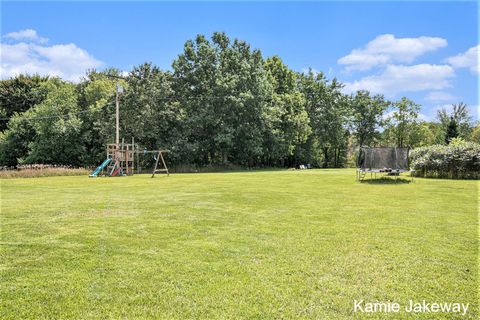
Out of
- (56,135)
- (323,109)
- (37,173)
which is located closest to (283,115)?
(323,109)

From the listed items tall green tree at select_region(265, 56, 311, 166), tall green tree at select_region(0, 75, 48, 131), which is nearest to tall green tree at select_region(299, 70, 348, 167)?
tall green tree at select_region(265, 56, 311, 166)

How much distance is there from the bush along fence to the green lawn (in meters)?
10.5

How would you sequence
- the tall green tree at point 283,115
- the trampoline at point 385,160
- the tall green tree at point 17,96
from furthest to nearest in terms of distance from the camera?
1. the tall green tree at point 17,96
2. the tall green tree at point 283,115
3. the trampoline at point 385,160

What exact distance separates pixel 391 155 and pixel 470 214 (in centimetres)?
813

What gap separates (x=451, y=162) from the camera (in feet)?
50.0

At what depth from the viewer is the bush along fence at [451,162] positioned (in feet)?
48.9

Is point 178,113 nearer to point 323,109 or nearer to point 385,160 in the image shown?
point 385,160

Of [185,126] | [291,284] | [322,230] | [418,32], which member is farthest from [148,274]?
[185,126]

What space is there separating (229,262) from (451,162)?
15.5 m

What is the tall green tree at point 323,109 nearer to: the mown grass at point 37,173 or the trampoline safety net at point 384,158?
the trampoline safety net at point 384,158

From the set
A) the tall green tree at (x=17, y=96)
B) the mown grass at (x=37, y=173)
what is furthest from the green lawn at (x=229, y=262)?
the tall green tree at (x=17, y=96)

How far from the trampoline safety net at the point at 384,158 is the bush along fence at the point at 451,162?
9.80ft

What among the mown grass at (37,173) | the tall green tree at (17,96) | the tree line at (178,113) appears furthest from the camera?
the tall green tree at (17,96)

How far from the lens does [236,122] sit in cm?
2780
